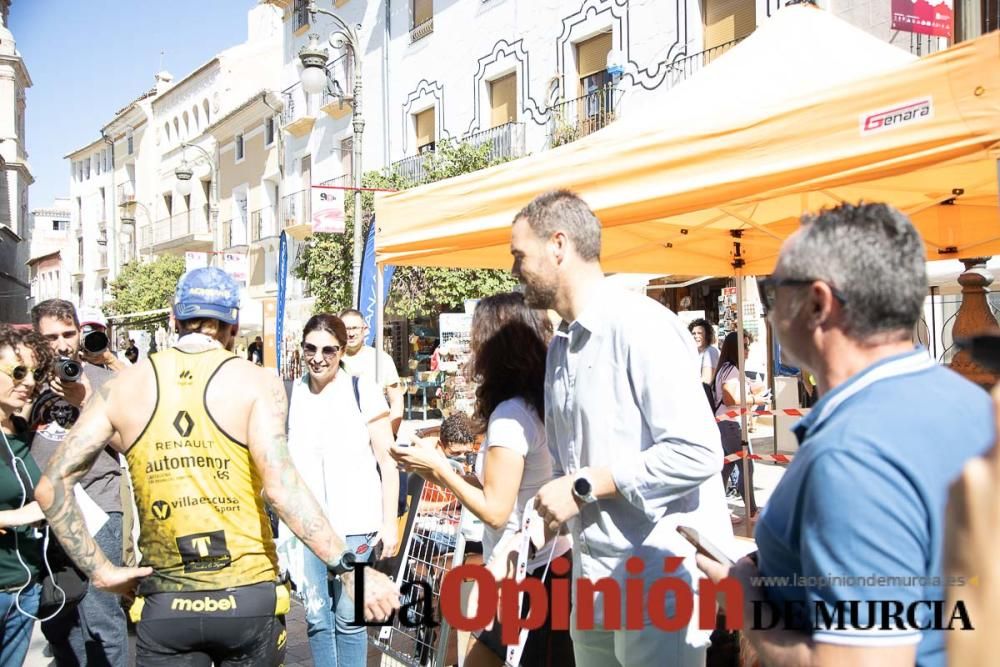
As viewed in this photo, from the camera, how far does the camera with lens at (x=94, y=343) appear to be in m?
4.32

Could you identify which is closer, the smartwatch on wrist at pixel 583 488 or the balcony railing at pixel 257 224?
the smartwatch on wrist at pixel 583 488

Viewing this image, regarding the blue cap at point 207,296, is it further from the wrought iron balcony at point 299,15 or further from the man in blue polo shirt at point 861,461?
the wrought iron balcony at point 299,15

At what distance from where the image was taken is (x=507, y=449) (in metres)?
2.53

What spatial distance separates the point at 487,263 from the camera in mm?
5922

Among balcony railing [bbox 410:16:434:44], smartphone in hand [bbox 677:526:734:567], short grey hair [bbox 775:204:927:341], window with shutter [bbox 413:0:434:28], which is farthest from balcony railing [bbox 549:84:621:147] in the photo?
short grey hair [bbox 775:204:927:341]

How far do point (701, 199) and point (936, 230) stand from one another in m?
2.88

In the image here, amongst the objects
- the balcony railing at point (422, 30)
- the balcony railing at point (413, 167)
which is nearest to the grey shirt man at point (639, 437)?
the balcony railing at point (413, 167)

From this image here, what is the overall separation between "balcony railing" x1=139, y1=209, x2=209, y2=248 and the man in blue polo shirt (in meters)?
41.5

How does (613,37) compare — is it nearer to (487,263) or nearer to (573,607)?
(487,263)

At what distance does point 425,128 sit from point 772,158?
66.6 feet

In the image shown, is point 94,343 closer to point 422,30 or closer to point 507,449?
point 507,449

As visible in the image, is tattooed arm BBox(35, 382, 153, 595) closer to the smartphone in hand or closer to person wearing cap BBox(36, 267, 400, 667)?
person wearing cap BBox(36, 267, 400, 667)

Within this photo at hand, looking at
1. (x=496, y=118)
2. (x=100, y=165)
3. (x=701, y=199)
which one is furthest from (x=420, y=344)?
(x=100, y=165)

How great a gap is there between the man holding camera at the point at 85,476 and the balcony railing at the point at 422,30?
19.6 meters
